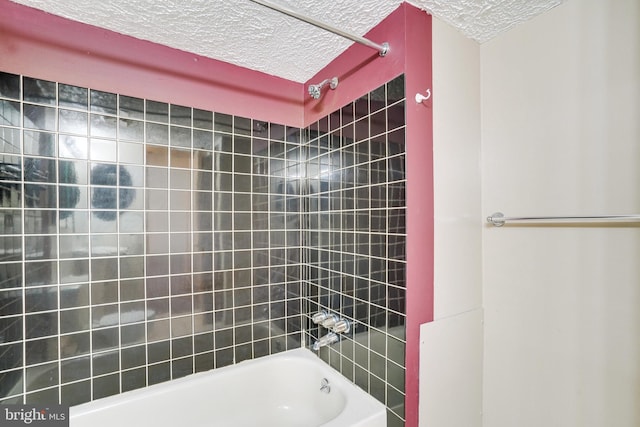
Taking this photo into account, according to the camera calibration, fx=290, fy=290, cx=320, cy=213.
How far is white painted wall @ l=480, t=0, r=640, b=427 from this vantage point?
1015mm

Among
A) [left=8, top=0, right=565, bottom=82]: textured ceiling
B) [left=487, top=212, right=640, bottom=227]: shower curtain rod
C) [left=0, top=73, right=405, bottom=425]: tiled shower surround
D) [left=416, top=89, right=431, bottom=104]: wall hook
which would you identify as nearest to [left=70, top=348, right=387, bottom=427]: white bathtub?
[left=0, top=73, right=405, bottom=425]: tiled shower surround

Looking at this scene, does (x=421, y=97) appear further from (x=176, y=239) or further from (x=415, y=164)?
(x=176, y=239)

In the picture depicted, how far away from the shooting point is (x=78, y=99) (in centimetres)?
133

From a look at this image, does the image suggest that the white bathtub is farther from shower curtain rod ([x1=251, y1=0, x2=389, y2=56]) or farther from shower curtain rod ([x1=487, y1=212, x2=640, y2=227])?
shower curtain rod ([x1=251, y1=0, x2=389, y2=56])

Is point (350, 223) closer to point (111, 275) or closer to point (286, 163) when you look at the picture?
point (286, 163)

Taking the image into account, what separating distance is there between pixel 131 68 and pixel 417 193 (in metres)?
1.51

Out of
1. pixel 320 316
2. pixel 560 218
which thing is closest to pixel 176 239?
pixel 320 316

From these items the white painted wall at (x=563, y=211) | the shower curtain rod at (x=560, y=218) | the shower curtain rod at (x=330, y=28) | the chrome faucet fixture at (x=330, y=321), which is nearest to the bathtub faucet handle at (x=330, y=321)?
the chrome faucet fixture at (x=330, y=321)

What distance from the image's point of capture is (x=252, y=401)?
1685mm

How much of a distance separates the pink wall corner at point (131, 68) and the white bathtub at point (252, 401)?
4.87ft

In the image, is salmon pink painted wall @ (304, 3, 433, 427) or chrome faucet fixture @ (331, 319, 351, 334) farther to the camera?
chrome faucet fixture @ (331, 319, 351, 334)

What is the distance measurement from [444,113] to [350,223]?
0.68 m

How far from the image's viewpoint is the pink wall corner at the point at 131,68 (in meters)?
1.24

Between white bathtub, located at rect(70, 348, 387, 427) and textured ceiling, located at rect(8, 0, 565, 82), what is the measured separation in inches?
69.3
